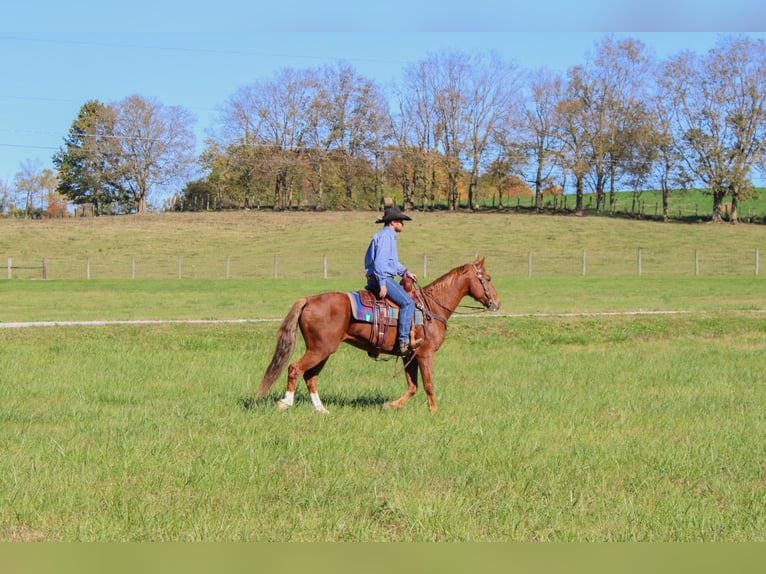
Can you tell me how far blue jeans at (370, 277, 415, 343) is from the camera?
11.4 meters

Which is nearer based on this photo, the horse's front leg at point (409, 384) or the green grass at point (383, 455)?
the green grass at point (383, 455)

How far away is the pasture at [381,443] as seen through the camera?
247 inches

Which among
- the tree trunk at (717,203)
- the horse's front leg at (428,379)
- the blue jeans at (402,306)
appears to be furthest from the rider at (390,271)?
the tree trunk at (717,203)

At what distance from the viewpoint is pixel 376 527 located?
6215mm

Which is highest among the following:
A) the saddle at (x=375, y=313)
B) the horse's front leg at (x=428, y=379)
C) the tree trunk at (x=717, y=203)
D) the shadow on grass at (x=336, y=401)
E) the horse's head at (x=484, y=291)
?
the tree trunk at (x=717, y=203)

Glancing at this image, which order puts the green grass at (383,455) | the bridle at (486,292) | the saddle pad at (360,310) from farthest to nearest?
the bridle at (486,292) → the saddle pad at (360,310) → the green grass at (383,455)

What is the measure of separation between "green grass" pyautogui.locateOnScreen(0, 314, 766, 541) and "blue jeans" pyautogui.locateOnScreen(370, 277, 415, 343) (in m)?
1.03

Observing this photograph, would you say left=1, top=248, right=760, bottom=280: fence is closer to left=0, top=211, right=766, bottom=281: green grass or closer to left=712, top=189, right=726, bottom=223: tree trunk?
left=0, top=211, right=766, bottom=281: green grass

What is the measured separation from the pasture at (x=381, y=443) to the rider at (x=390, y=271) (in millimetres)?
1102

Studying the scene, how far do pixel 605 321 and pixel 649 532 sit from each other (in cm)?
1998

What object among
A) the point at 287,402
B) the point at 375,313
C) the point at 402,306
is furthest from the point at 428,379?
the point at 287,402

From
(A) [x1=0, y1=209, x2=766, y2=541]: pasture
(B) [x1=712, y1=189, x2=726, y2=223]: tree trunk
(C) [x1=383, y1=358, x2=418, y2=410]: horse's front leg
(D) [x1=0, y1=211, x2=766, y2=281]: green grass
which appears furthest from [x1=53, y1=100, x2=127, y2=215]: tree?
(C) [x1=383, y1=358, x2=418, y2=410]: horse's front leg

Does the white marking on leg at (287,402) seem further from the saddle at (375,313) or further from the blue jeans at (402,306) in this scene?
the blue jeans at (402,306)

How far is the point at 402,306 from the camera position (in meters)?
11.5
